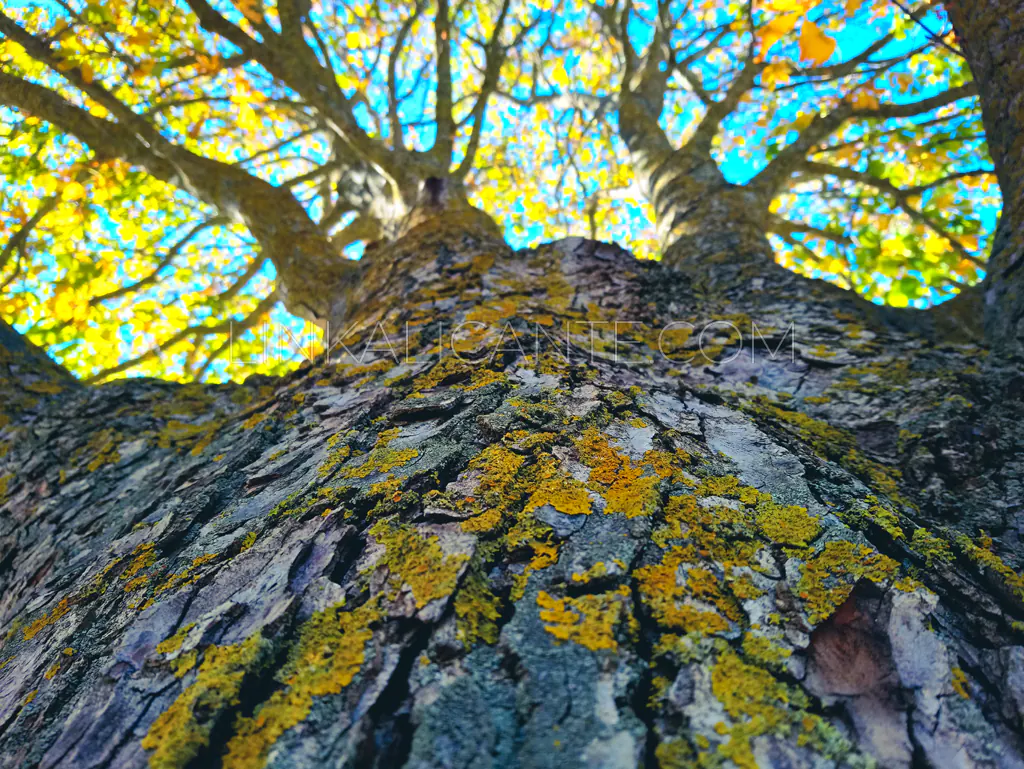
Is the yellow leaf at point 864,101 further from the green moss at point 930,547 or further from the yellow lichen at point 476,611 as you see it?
the yellow lichen at point 476,611

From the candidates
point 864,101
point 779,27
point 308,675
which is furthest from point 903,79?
point 308,675

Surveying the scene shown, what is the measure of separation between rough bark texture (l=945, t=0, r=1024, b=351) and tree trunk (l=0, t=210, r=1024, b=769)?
0.24 metres

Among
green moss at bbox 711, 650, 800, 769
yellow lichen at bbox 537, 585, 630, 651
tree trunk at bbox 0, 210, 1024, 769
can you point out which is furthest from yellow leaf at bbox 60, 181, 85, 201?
green moss at bbox 711, 650, 800, 769

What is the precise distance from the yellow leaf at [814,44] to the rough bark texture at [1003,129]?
1.04 meters

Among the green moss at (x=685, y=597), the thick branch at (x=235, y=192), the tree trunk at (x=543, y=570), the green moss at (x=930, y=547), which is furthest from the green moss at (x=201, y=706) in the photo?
the thick branch at (x=235, y=192)

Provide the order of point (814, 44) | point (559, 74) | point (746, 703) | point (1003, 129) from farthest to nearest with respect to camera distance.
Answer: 1. point (559, 74)
2. point (1003, 129)
3. point (814, 44)
4. point (746, 703)

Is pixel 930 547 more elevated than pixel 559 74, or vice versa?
pixel 559 74

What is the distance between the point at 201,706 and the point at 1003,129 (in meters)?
3.45

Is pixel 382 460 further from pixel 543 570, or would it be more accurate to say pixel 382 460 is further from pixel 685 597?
pixel 685 597

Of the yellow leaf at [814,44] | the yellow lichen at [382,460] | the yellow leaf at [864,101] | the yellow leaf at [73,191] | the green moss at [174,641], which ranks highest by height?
the yellow leaf at [864,101]

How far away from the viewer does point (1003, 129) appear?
7.89 ft

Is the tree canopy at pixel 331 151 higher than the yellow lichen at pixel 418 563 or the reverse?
higher

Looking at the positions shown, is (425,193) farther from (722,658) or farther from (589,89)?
(589,89)

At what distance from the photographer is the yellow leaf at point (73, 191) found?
4.18m
